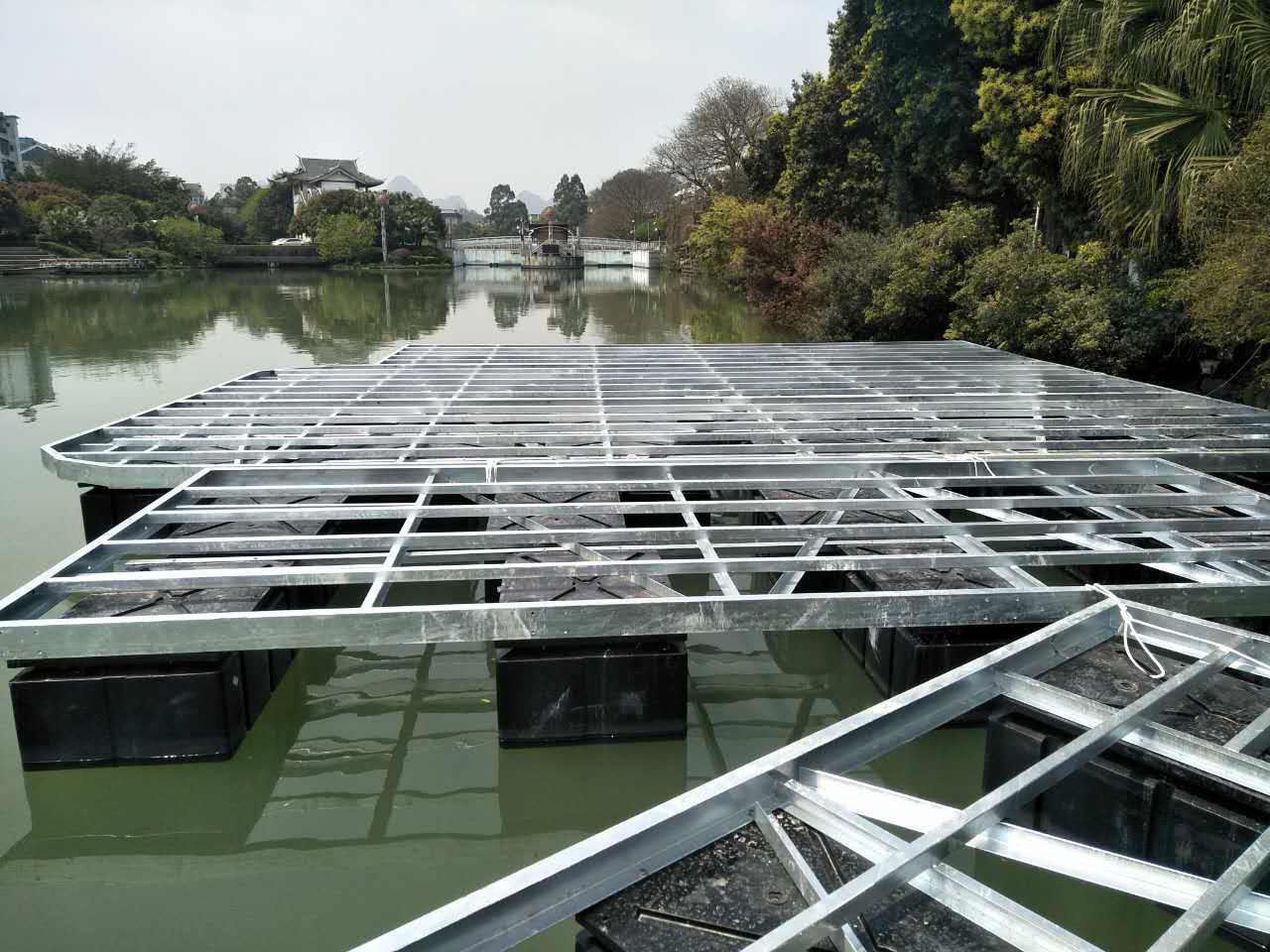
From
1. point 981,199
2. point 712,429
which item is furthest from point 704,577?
point 981,199

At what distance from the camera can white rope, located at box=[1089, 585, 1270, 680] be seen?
319 centimetres

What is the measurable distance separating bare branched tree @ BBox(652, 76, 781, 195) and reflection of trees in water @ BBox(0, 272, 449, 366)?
12.8 meters

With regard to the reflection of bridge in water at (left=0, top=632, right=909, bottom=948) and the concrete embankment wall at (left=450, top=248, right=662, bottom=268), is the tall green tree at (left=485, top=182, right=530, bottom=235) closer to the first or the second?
the concrete embankment wall at (left=450, top=248, right=662, bottom=268)

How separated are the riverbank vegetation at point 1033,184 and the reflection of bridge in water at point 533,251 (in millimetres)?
36478

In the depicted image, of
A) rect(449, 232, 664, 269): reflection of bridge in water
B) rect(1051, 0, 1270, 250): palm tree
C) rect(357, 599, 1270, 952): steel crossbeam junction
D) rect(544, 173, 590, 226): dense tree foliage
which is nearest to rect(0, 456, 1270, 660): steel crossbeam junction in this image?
rect(357, 599, 1270, 952): steel crossbeam junction

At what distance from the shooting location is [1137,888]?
2.13m

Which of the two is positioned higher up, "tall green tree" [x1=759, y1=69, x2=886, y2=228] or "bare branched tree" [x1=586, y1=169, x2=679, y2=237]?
"bare branched tree" [x1=586, y1=169, x2=679, y2=237]

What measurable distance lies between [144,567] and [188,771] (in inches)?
48.0

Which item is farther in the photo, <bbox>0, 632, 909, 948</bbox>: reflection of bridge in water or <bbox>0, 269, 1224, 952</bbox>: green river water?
<bbox>0, 632, 909, 948</bbox>: reflection of bridge in water

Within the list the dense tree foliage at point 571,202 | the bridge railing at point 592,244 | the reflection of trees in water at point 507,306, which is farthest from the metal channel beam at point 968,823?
the dense tree foliage at point 571,202

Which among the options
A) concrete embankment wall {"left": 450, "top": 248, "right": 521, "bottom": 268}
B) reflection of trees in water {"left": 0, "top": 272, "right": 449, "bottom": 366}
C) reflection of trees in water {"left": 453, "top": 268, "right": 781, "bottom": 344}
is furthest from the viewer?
concrete embankment wall {"left": 450, "top": 248, "right": 521, "bottom": 268}

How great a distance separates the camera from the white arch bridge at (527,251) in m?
63.8

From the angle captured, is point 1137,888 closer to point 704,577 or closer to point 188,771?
point 188,771

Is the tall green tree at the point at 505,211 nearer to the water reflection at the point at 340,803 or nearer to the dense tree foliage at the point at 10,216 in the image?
the dense tree foliage at the point at 10,216
